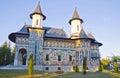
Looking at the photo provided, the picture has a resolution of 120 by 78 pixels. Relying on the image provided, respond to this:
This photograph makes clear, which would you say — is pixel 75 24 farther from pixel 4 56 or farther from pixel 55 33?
pixel 4 56

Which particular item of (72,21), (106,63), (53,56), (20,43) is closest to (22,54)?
(20,43)

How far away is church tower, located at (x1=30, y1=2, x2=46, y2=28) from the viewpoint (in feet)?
125

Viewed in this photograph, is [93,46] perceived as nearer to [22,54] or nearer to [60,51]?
[60,51]

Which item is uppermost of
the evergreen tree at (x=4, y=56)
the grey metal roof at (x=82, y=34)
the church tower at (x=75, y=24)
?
the church tower at (x=75, y=24)

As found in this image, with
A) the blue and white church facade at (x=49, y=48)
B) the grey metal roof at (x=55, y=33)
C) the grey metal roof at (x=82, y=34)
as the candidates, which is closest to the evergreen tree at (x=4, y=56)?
the blue and white church facade at (x=49, y=48)

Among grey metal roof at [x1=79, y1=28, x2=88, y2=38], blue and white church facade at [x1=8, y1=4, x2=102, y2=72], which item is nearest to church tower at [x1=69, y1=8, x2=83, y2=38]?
blue and white church facade at [x1=8, y1=4, x2=102, y2=72]

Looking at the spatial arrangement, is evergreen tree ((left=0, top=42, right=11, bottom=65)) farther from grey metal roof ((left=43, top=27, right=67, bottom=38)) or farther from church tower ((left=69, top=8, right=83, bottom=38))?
church tower ((left=69, top=8, right=83, bottom=38))

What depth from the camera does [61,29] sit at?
45625 mm

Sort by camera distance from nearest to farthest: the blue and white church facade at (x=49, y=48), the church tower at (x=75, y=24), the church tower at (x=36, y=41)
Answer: the church tower at (x=36, y=41)
the blue and white church facade at (x=49, y=48)
the church tower at (x=75, y=24)

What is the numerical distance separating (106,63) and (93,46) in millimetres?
29150

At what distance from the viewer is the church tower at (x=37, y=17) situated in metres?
38.1

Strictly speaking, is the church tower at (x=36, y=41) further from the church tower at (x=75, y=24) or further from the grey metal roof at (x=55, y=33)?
the church tower at (x=75, y=24)

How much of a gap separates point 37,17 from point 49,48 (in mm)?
8085

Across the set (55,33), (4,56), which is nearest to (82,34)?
(55,33)
